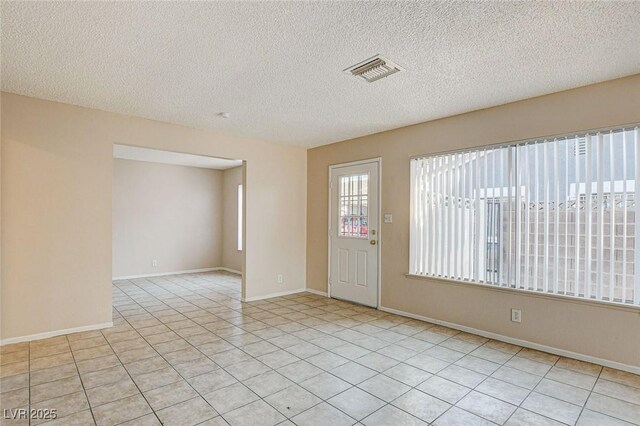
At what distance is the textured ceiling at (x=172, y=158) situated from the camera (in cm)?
619

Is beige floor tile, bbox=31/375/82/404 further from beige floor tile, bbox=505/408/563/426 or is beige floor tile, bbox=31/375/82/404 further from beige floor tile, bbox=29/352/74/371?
beige floor tile, bbox=505/408/563/426

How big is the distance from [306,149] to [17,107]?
3.93m

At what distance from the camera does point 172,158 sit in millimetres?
6969

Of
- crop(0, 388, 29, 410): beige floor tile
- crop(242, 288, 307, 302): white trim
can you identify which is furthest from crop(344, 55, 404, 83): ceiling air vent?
crop(242, 288, 307, 302): white trim

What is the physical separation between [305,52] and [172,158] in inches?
213

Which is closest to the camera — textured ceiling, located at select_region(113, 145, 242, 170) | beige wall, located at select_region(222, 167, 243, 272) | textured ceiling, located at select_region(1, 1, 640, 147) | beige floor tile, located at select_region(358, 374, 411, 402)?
textured ceiling, located at select_region(1, 1, 640, 147)

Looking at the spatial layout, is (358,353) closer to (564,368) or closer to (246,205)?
(564,368)

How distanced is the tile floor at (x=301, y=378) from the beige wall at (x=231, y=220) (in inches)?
153

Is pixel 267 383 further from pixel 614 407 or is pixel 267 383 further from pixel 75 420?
pixel 614 407

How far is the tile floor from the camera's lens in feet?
7.22

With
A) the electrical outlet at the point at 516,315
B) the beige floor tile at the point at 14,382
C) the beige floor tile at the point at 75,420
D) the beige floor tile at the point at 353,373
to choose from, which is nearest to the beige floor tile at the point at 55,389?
the beige floor tile at the point at 14,382

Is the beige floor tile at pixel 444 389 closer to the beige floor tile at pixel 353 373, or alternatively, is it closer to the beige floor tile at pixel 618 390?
the beige floor tile at pixel 353 373

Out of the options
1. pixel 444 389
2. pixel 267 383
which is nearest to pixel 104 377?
pixel 267 383

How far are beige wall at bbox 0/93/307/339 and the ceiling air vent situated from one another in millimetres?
2771
